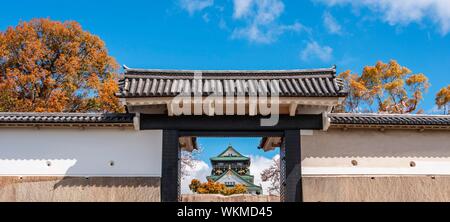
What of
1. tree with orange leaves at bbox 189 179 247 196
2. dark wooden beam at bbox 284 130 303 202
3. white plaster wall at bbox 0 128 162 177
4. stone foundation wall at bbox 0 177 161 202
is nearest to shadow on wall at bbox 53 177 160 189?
stone foundation wall at bbox 0 177 161 202

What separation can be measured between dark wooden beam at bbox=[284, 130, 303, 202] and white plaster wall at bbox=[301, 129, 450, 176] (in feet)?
0.59

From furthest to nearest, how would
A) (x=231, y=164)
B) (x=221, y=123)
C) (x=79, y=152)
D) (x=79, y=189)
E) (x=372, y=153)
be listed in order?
1. (x=231, y=164)
2. (x=372, y=153)
3. (x=221, y=123)
4. (x=79, y=152)
5. (x=79, y=189)

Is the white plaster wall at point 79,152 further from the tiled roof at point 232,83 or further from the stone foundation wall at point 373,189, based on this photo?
the stone foundation wall at point 373,189

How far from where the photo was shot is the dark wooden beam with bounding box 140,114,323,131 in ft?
32.3

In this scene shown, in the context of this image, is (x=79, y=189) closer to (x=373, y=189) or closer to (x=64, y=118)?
(x=64, y=118)

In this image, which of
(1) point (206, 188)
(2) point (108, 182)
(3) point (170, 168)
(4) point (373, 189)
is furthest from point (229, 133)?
(1) point (206, 188)

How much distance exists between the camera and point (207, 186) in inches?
1629

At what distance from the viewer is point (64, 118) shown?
31.8 feet

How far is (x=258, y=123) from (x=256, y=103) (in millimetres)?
747

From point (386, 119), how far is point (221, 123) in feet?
11.5

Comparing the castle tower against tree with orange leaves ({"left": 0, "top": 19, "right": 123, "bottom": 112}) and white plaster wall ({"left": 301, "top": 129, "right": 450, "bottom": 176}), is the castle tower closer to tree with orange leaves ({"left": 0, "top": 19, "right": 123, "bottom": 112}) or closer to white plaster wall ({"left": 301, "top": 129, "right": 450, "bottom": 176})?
tree with orange leaves ({"left": 0, "top": 19, "right": 123, "bottom": 112})

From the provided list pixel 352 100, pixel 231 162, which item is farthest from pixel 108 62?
pixel 231 162

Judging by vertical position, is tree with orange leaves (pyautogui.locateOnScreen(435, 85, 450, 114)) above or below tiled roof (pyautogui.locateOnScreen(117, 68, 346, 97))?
above
